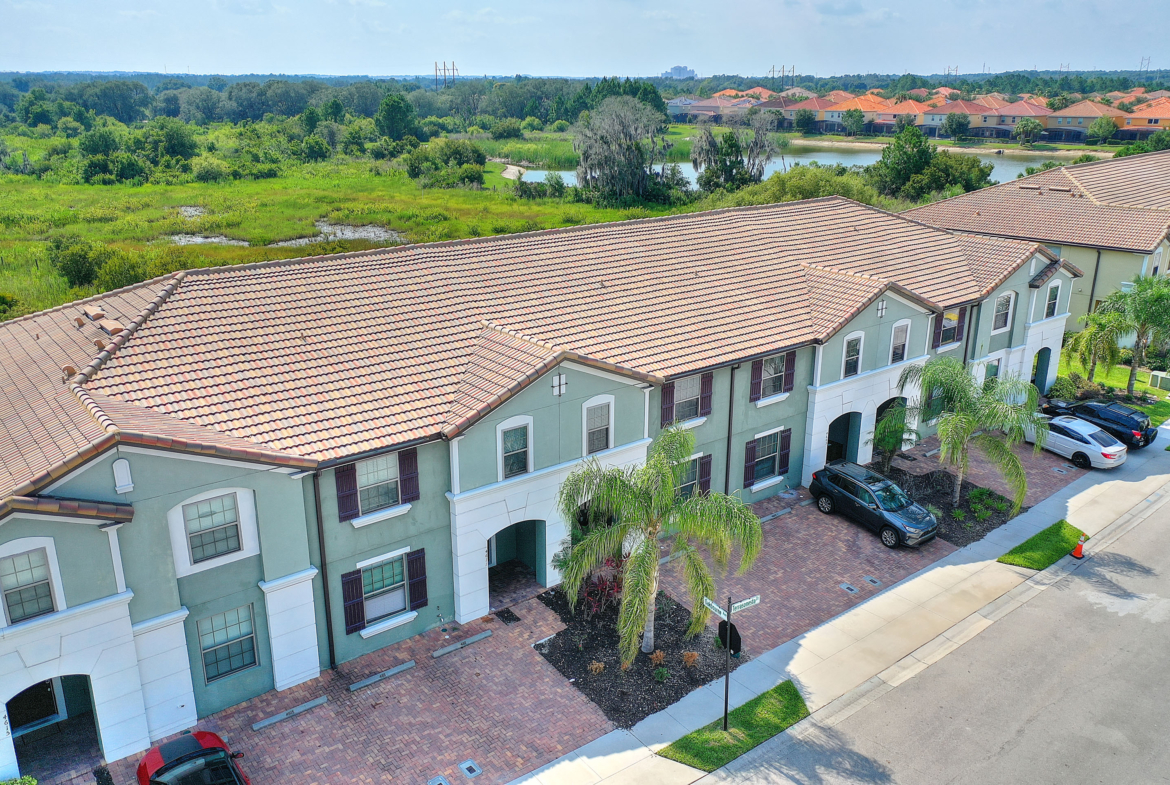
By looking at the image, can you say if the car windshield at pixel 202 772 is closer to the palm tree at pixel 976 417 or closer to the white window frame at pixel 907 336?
the palm tree at pixel 976 417

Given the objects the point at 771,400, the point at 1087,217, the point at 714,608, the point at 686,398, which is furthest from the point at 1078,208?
the point at 714,608

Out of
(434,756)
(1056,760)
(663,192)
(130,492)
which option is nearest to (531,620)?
(434,756)

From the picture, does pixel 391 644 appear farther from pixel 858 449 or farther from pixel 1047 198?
pixel 1047 198

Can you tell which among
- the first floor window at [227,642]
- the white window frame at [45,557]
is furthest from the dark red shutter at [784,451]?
the white window frame at [45,557]

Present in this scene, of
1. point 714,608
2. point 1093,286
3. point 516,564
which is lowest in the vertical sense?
point 516,564

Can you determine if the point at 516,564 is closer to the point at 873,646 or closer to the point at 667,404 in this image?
the point at 667,404

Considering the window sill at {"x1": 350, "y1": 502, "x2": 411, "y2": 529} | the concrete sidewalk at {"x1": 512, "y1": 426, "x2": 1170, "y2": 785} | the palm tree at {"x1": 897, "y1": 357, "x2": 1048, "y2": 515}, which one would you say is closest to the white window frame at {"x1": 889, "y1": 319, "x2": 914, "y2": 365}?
the palm tree at {"x1": 897, "y1": 357, "x2": 1048, "y2": 515}
